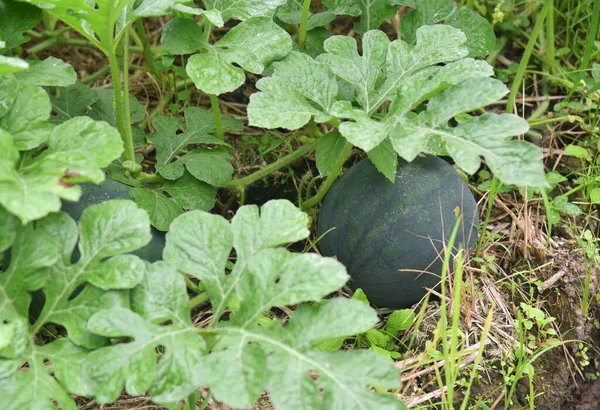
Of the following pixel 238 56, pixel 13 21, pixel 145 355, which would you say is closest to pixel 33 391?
pixel 145 355

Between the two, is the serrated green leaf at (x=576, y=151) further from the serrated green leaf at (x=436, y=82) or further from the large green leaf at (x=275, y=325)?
the large green leaf at (x=275, y=325)

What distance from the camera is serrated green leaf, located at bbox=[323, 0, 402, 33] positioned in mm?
2348

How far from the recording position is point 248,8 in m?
2.08

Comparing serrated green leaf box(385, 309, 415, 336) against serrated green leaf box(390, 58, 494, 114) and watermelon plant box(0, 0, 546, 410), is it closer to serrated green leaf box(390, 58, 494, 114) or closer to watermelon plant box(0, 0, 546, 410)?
watermelon plant box(0, 0, 546, 410)

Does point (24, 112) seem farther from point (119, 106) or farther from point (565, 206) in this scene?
point (565, 206)

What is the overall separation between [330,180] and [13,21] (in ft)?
3.69

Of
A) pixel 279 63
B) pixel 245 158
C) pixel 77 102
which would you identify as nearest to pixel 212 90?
pixel 279 63

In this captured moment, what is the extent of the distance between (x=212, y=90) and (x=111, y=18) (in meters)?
0.33

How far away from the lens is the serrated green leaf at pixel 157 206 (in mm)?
1998

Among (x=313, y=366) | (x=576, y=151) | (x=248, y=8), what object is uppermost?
(x=248, y=8)

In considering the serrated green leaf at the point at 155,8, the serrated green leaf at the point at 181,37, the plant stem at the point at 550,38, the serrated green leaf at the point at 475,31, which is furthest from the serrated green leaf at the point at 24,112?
Answer: the plant stem at the point at 550,38

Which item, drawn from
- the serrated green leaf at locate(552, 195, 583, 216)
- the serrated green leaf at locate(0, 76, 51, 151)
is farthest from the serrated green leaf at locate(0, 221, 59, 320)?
the serrated green leaf at locate(552, 195, 583, 216)

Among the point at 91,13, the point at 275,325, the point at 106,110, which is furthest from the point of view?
the point at 106,110

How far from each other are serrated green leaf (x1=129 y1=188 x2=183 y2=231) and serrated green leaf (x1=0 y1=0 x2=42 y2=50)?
1.97 feet
